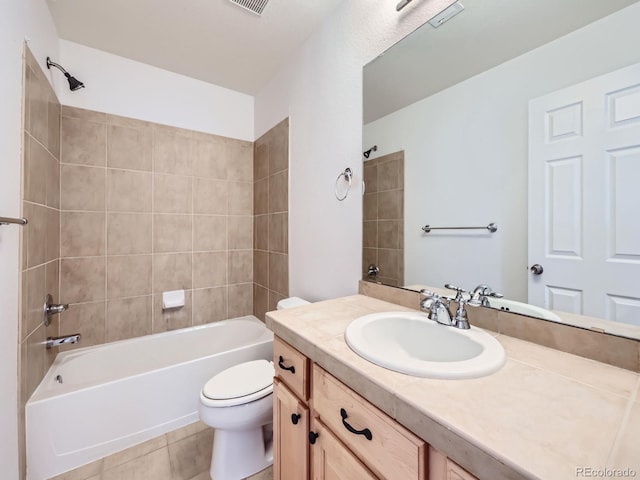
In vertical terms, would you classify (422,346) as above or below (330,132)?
below

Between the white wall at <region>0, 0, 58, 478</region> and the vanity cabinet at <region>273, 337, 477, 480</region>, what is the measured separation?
1.10 metres

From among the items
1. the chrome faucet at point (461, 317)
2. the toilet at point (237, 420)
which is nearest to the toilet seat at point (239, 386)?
the toilet at point (237, 420)

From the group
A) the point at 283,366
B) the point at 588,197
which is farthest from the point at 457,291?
the point at 283,366

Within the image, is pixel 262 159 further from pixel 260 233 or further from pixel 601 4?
pixel 601 4

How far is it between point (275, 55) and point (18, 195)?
175 centimetres

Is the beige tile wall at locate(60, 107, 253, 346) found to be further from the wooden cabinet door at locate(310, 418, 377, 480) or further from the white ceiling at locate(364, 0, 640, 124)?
the wooden cabinet door at locate(310, 418, 377, 480)

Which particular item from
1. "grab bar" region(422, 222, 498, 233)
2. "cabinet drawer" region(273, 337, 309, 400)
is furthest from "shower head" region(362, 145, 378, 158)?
"cabinet drawer" region(273, 337, 309, 400)

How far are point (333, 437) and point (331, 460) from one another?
66mm

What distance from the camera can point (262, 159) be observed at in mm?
2463

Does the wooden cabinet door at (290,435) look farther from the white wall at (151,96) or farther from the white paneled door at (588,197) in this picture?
the white wall at (151,96)

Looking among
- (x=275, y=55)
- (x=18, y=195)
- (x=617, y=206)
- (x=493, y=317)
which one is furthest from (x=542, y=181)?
(x=18, y=195)

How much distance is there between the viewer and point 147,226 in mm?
2141

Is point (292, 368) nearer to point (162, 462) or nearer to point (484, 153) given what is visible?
point (484, 153)

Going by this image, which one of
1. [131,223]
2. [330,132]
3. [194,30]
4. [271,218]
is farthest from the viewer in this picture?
[271,218]
